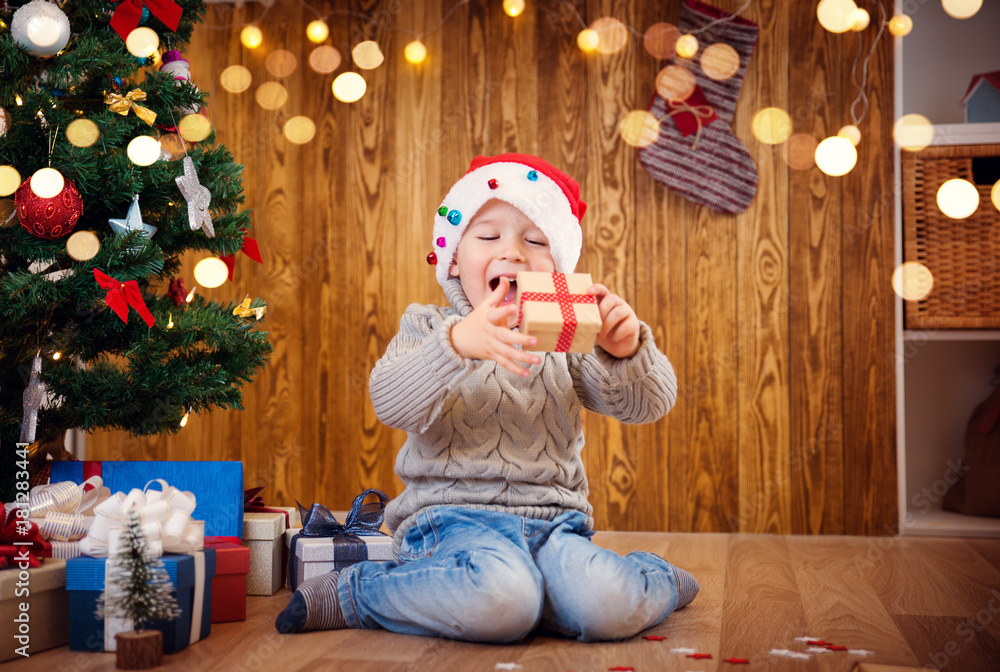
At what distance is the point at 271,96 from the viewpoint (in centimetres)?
242

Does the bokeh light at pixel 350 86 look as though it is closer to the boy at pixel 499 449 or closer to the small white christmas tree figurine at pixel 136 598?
the boy at pixel 499 449

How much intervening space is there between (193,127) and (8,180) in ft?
1.12

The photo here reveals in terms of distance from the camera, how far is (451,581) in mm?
1100

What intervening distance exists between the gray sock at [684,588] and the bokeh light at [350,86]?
161 cm

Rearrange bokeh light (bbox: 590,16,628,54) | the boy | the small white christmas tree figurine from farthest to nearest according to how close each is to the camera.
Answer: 1. bokeh light (bbox: 590,16,628,54)
2. the boy
3. the small white christmas tree figurine

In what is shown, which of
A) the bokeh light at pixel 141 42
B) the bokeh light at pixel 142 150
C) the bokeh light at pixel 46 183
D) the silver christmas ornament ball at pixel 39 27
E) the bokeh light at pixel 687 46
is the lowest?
the bokeh light at pixel 46 183

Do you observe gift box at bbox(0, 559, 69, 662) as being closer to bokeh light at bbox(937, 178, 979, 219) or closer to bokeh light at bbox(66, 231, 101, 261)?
bokeh light at bbox(66, 231, 101, 261)

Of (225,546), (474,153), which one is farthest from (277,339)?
(225,546)

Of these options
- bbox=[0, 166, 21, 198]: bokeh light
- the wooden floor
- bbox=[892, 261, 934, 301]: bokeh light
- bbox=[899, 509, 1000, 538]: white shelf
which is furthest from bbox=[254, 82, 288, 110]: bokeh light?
bbox=[899, 509, 1000, 538]: white shelf

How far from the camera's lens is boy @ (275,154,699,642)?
3.66ft

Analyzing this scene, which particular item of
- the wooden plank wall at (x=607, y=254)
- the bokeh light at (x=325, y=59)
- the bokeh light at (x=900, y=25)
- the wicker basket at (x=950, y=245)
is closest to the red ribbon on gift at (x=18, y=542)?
the wooden plank wall at (x=607, y=254)

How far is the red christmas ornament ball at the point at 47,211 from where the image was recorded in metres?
1.31

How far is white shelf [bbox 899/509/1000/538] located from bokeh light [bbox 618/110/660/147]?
1.16m

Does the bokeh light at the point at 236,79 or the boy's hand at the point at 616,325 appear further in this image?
the bokeh light at the point at 236,79
